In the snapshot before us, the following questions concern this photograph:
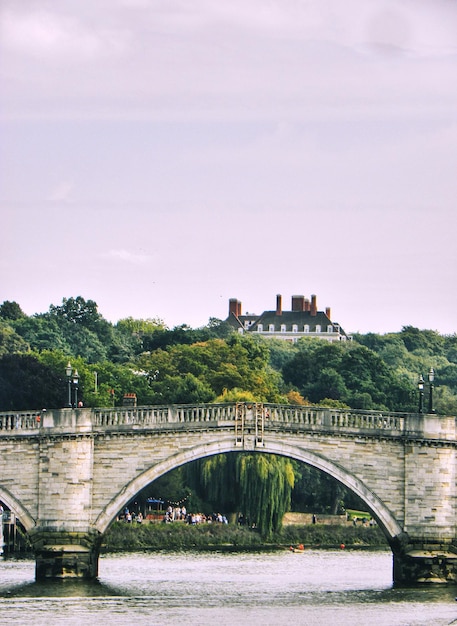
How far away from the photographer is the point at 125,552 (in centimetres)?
6994

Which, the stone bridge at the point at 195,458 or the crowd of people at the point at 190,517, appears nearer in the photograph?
the stone bridge at the point at 195,458

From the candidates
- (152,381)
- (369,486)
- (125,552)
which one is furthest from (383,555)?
(152,381)

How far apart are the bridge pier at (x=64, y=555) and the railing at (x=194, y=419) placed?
3.19 m

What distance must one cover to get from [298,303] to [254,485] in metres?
120

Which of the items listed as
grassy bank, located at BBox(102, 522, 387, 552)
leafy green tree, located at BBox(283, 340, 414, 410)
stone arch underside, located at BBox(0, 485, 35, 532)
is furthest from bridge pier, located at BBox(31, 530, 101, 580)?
leafy green tree, located at BBox(283, 340, 414, 410)

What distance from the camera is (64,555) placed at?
54.2 m

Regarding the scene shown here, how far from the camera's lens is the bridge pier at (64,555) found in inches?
2133

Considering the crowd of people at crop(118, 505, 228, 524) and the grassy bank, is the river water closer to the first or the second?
the grassy bank

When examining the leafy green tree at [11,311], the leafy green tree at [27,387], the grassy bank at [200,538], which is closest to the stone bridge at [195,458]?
the grassy bank at [200,538]

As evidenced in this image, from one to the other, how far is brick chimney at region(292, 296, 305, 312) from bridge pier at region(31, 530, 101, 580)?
454ft

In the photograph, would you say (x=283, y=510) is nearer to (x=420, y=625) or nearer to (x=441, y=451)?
(x=441, y=451)

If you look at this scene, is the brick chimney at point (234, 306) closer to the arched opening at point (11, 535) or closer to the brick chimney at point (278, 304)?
the brick chimney at point (278, 304)

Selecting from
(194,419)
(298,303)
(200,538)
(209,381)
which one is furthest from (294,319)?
(194,419)

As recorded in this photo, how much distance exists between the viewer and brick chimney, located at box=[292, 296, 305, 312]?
193 m
